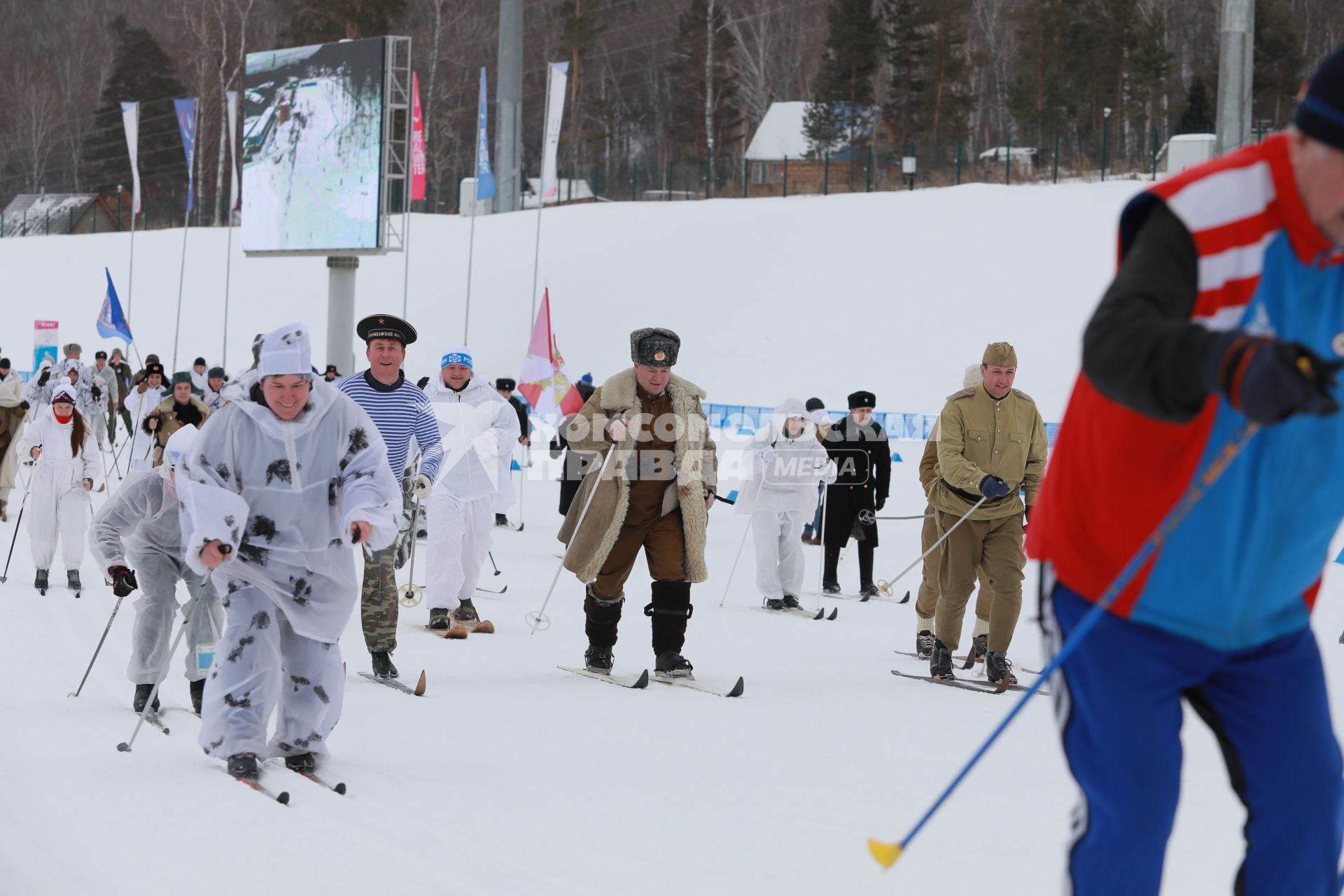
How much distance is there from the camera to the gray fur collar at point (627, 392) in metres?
7.56

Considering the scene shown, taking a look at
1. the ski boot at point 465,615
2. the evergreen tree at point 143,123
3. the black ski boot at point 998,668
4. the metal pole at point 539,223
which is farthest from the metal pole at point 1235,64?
the evergreen tree at point 143,123

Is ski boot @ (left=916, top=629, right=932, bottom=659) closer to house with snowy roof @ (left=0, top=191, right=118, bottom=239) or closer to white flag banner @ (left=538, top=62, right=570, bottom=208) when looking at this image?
white flag banner @ (left=538, top=62, right=570, bottom=208)

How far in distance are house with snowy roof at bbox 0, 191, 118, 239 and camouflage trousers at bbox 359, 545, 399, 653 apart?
49639mm

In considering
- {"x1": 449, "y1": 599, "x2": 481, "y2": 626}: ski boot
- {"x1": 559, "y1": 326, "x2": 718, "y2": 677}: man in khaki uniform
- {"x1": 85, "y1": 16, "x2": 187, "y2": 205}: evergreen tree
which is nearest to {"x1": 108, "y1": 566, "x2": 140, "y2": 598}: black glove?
{"x1": 559, "y1": 326, "x2": 718, "y2": 677}: man in khaki uniform

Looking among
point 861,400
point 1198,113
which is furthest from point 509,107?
point 861,400

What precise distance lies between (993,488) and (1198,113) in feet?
116

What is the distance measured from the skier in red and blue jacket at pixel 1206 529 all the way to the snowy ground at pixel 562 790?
1762mm

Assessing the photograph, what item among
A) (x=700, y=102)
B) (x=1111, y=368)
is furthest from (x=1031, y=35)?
(x=1111, y=368)

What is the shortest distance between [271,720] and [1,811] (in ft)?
5.43

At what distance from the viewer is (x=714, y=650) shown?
29.5 ft

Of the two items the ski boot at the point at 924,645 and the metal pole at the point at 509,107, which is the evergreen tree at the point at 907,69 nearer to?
the metal pole at the point at 509,107

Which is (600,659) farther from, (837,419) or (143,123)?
(143,123)

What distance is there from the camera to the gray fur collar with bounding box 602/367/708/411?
756cm

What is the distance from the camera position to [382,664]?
746 centimetres
